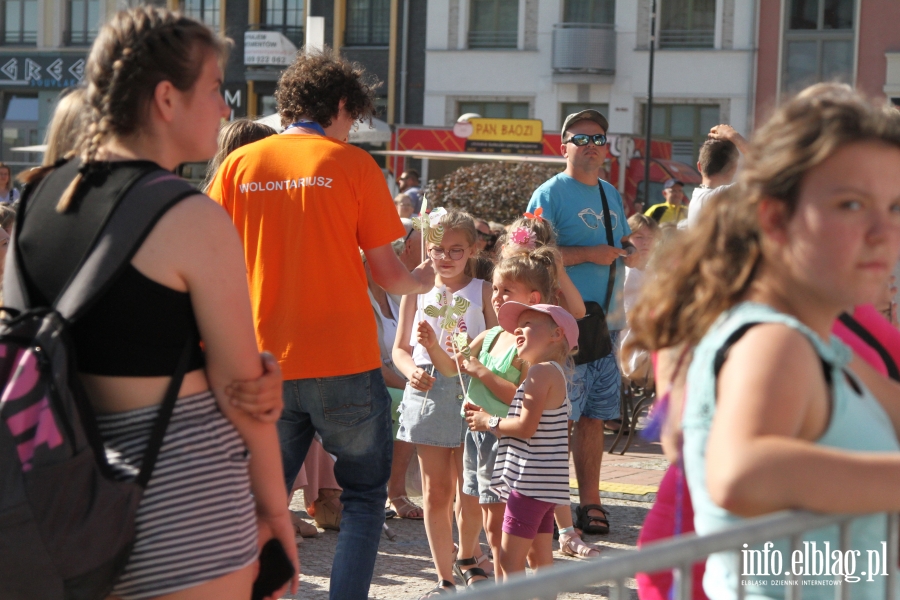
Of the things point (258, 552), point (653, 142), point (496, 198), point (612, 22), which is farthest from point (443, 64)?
point (258, 552)

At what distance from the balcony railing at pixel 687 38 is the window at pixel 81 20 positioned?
648 inches

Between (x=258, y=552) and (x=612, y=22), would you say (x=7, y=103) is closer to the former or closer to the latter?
(x=612, y=22)

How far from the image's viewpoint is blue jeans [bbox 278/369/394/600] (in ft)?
12.7

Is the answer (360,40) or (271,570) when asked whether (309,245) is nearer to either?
(271,570)

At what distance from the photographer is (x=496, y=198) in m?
15.9

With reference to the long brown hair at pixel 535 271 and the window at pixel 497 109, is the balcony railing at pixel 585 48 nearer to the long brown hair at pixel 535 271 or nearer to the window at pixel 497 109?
the window at pixel 497 109

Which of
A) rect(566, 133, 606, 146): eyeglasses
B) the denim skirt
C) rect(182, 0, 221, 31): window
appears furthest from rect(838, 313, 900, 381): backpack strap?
rect(182, 0, 221, 31): window

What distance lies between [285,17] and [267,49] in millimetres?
1764

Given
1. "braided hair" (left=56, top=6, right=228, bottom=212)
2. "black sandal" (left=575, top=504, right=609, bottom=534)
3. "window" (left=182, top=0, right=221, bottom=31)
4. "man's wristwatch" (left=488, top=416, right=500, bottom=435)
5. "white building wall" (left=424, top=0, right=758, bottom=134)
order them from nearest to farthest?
"braided hair" (left=56, top=6, right=228, bottom=212) → "man's wristwatch" (left=488, top=416, right=500, bottom=435) → "black sandal" (left=575, top=504, right=609, bottom=534) → "white building wall" (left=424, top=0, right=758, bottom=134) → "window" (left=182, top=0, right=221, bottom=31)

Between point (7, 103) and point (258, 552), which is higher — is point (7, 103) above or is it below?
above

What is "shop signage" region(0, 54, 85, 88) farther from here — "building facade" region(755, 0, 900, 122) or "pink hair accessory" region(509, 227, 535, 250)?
"pink hair accessory" region(509, 227, 535, 250)

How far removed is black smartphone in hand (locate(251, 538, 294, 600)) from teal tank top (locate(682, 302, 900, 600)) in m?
0.93

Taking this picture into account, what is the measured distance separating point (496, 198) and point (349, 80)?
11746 mm

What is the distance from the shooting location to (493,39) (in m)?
31.9
